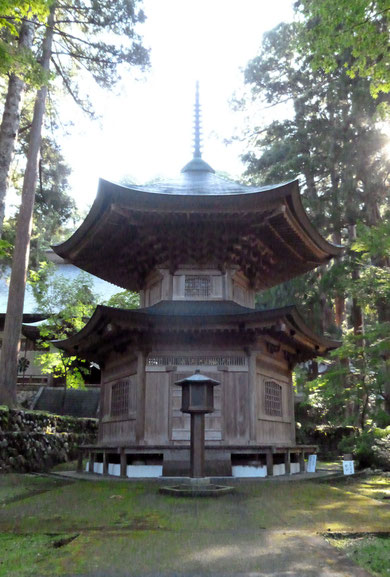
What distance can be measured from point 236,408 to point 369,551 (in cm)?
640

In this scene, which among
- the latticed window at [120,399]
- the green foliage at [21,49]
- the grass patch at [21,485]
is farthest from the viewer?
the latticed window at [120,399]

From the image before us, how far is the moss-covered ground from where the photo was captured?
389 centimetres

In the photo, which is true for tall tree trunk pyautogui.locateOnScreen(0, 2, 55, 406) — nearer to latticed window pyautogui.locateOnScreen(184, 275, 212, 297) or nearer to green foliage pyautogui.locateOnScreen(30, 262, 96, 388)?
green foliage pyautogui.locateOnScreen(30, 262, 96, 388)

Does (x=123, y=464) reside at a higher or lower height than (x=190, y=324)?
lower

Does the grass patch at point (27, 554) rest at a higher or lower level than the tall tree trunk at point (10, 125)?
lower

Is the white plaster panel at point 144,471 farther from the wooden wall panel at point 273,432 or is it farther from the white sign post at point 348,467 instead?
the white sign post at point 348,467

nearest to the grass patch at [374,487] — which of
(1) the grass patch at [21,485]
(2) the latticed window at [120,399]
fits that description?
(2) the latticed window at [120,399]

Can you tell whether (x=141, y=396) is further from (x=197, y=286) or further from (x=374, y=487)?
(x=374, y=487)

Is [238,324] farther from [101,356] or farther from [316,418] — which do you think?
[316,418]

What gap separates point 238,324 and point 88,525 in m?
5.67

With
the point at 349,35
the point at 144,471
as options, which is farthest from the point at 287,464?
the point at 349,35

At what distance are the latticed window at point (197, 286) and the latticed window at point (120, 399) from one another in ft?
9.28

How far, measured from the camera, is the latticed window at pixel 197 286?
12.0 metres

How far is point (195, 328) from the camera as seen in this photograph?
1031 centimetres
